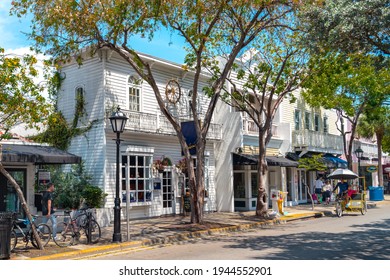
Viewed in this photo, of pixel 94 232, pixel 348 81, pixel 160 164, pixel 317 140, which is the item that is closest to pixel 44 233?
pixel 94 232

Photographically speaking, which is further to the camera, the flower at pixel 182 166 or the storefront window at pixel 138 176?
the flower at pixel 182 166

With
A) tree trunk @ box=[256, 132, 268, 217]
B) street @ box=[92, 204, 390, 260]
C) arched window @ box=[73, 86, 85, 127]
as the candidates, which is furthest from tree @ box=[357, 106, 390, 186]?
arched window @ box=[73, 86, 85, 127]

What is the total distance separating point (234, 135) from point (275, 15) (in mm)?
7944

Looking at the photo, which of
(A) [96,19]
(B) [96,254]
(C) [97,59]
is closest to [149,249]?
(B) [96,254]

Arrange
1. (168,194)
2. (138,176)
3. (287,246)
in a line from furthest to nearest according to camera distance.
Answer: (168,194)
(138,176)
(287,246)

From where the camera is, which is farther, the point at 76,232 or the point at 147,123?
the point at 147,123

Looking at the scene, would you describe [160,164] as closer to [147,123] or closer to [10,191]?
[147,123]

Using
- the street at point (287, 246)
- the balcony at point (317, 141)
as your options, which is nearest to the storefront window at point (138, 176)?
the street at point (287, 246)

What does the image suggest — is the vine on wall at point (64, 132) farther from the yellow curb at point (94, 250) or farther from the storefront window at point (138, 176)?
the yellow curb at point (94, 250)

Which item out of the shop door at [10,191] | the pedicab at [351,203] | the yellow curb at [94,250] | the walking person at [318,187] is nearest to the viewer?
the yellow curb at [94,250]

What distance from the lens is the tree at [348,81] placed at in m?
14.1

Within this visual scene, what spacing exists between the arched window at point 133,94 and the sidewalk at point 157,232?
5056mm

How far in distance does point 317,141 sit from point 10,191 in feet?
67.1

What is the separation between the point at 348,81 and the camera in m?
24.3
